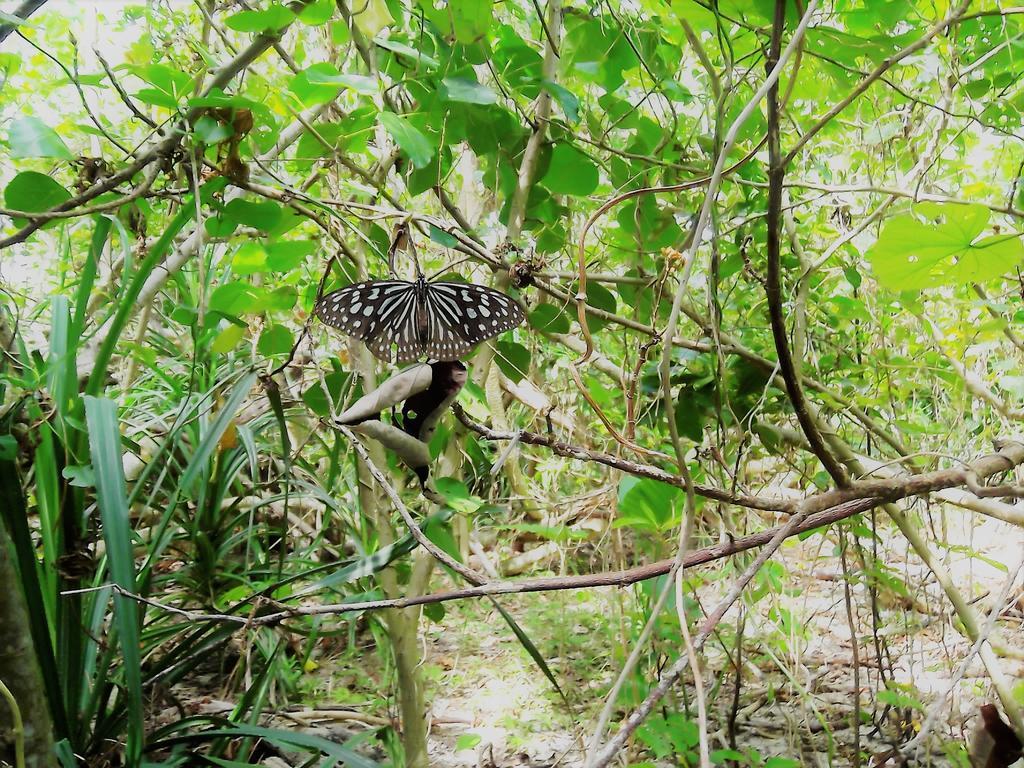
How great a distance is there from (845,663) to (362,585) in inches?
46.2

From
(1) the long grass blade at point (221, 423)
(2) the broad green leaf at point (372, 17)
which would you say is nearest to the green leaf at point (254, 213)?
(2) the broad green leaf at point (372, 17)

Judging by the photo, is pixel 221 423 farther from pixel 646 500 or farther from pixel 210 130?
pixel 646 500

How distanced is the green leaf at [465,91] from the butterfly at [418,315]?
0.23m

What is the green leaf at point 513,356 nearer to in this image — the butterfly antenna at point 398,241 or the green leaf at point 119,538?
the butterfly antenna at point 398,241

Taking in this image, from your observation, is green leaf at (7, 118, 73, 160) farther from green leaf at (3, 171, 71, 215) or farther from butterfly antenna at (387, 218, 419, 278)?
butterfly antenna at (387, 218, 419, 278)

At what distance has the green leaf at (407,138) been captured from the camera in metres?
0.71

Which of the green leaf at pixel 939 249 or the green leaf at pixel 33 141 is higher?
the green leaf at pixel 33 141

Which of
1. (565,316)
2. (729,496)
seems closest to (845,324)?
(565,316)

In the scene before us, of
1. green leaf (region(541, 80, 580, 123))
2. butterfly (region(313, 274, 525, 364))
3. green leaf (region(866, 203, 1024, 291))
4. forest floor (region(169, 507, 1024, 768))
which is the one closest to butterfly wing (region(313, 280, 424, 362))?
butterfly (region(313, 274, 525, 364))

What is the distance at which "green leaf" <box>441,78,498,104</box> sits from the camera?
0.80 m

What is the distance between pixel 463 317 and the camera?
779 mm

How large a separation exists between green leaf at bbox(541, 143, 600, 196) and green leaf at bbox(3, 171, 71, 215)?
2.09 ft

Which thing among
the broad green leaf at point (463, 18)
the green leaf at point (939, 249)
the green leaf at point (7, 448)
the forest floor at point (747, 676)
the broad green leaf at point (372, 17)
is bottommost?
the forest floor at point (747, 676)

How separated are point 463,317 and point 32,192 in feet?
1.82
